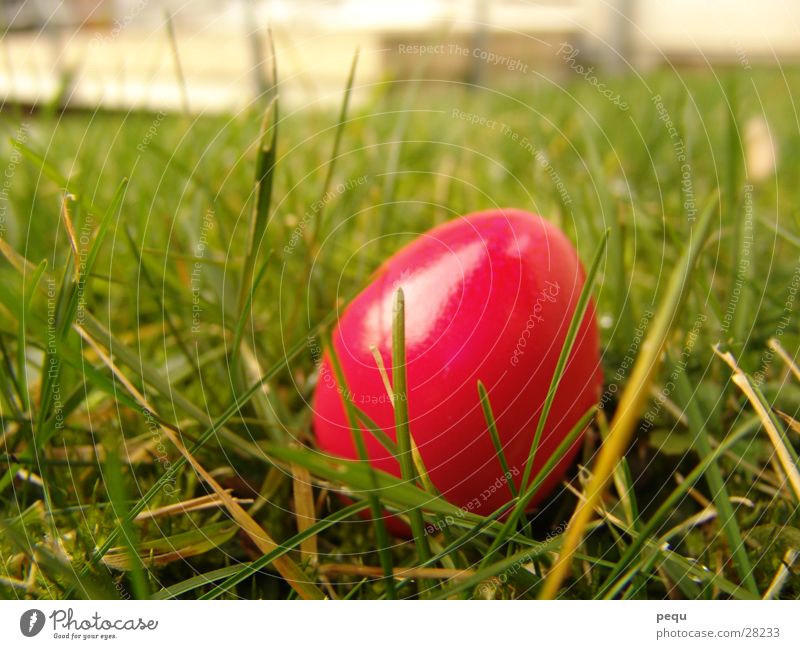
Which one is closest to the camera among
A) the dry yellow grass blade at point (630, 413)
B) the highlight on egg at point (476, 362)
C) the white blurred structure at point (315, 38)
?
the dry yellow grass blade at point (630, 413)

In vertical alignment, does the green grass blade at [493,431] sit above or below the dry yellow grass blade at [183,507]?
above

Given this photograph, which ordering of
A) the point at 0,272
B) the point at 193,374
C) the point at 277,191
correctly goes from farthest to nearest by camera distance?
the point at 277,191 < the point at 0,272 < the point at 193,374

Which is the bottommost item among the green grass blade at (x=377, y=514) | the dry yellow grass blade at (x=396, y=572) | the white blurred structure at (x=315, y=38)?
the dry yellow grass blade at (x=396, y=572)

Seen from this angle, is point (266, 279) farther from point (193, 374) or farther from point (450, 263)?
point (450, 263)

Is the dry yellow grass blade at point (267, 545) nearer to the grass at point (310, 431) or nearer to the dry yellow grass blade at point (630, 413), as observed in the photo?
the grass at point (310, 431)

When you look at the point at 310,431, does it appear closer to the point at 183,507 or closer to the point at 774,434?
the point at 183,507

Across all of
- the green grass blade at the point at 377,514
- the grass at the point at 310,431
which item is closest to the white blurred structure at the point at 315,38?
the grass at the point at 310,431
